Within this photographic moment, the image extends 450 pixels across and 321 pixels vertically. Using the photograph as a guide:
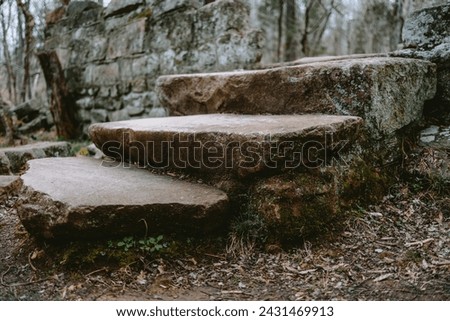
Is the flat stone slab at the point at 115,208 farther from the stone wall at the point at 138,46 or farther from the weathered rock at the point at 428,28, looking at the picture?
the stone wall at the point at 138,46

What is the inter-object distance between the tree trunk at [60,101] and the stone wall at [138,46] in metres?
0.15

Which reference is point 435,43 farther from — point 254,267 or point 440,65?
point 254,267

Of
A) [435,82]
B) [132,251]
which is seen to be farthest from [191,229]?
[435,82]

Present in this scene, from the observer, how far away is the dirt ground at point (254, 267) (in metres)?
1.81

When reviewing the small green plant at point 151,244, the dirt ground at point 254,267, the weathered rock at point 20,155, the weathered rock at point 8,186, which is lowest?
the dirt ground at point 254,267

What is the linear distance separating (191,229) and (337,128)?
0.99 meters

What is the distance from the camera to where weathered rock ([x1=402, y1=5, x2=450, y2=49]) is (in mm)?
2877

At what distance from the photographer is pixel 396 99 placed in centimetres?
261

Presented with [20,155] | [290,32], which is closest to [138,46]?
[20,155]

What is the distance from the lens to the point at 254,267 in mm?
2053

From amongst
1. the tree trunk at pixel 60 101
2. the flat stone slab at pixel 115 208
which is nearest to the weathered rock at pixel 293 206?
the flat stone slab at pixel 115 208

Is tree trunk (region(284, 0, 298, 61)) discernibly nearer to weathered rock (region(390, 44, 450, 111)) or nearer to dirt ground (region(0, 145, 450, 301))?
weathered rock (region(390, 44, 450, 111))

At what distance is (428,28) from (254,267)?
223cm

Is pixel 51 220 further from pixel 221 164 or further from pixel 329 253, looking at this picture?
pixel 329 253
